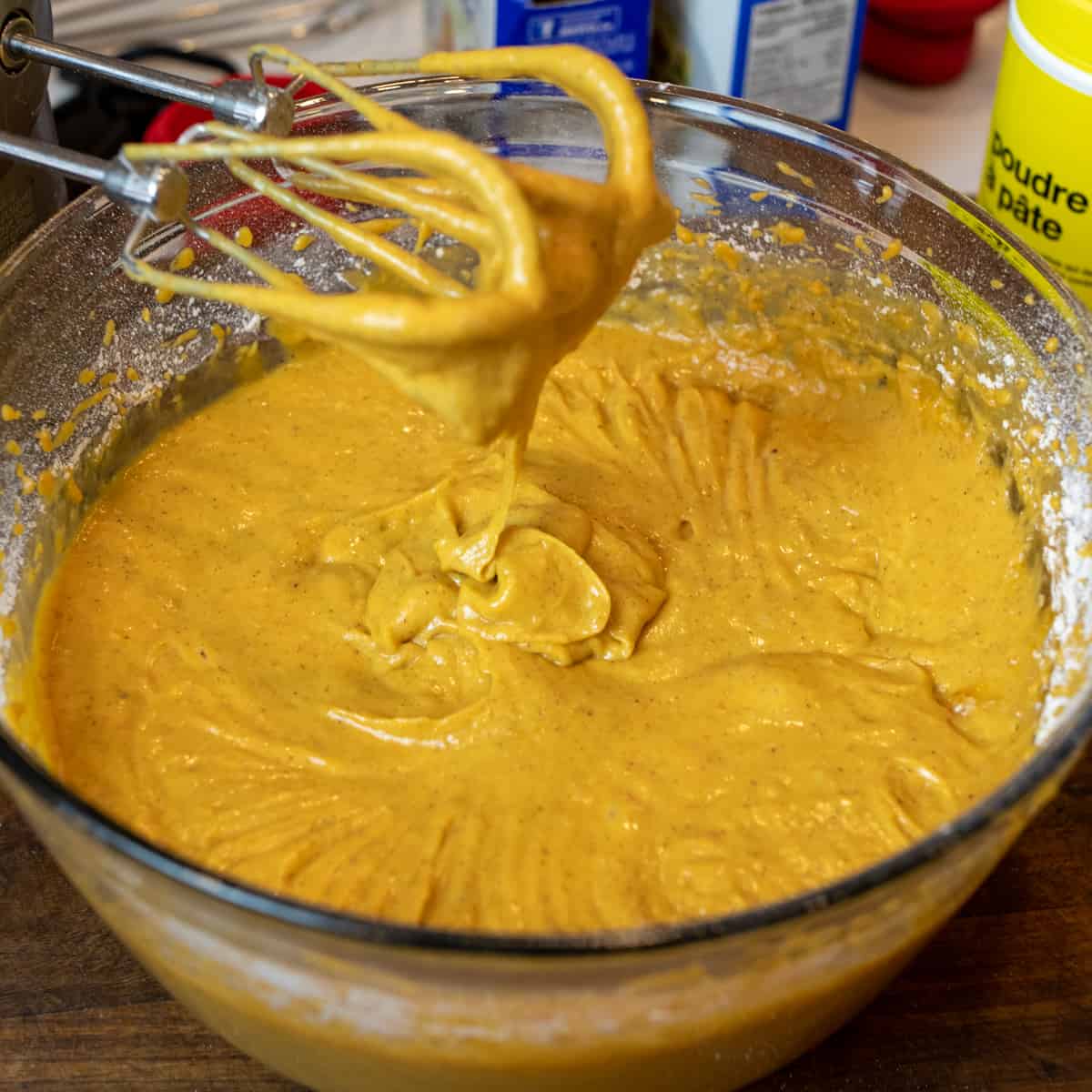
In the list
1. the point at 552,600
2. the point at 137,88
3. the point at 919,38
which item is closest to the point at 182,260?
the point at 137,88

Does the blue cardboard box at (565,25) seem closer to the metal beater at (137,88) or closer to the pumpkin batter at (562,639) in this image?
the pumpkin batter at (562,639)

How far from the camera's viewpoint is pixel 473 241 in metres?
1.02

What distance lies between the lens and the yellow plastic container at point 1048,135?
151 cm

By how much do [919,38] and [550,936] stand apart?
1905 mm

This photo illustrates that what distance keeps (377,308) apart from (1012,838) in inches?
23.2

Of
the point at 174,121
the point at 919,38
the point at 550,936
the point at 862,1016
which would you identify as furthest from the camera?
the point at 919,38

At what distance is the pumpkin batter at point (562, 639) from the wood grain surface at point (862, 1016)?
0.13 m

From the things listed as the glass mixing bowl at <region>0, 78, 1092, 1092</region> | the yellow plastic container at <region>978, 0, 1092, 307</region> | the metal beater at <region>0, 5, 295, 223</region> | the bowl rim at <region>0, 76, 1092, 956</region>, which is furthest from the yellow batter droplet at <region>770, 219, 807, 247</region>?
the bowl rim at <region>0, 76, 1092, 956</region>

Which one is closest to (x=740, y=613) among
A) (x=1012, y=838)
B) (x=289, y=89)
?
(x=1012, y=838)

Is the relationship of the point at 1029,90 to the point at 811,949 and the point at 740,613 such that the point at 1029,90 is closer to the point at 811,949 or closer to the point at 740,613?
the point at 740,613

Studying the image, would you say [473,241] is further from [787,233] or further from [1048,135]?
[1048,135]

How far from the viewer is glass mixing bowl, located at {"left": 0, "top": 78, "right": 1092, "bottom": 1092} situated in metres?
0.83

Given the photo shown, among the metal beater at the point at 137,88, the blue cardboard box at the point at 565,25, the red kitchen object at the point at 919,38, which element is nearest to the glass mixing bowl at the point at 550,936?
the metal beater at the point at 137,88

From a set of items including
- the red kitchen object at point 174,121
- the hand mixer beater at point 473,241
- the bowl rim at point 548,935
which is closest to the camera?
the bowl rim at point 548,935
